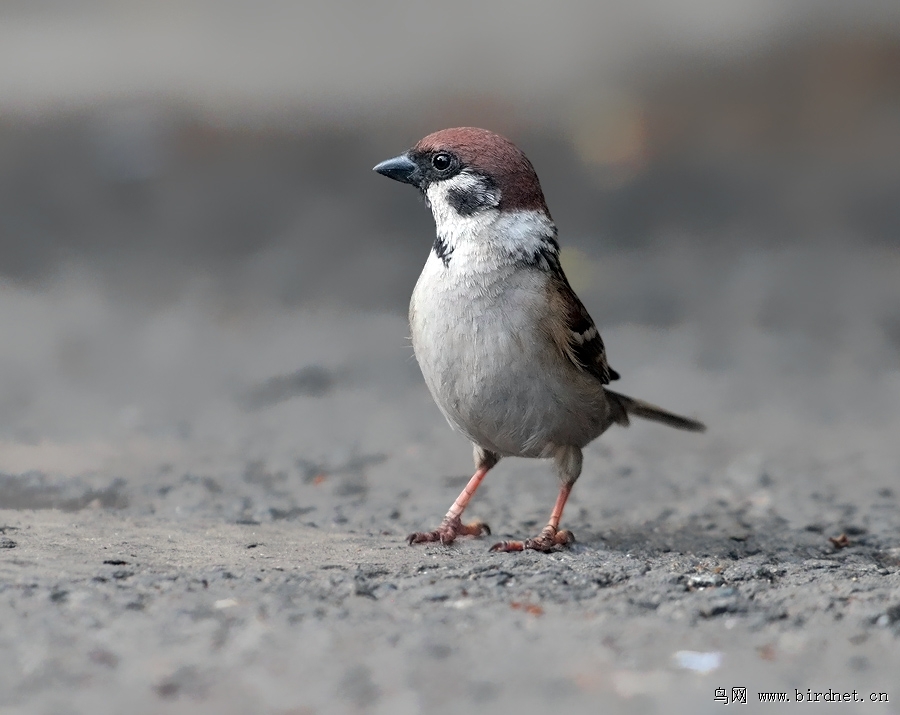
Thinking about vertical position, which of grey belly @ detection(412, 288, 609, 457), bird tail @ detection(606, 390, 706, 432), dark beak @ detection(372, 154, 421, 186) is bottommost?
bird tail @ detection(606, 390, 706, 432)

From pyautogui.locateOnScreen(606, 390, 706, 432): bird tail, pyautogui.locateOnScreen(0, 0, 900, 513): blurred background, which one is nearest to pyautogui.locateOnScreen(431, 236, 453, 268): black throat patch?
pyautogui.locateOnScreen(606, 390, 706, 432): bird tail

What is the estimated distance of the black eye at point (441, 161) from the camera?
4.86 m

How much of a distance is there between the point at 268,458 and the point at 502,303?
3.05 m

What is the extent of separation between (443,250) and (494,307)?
372 mm

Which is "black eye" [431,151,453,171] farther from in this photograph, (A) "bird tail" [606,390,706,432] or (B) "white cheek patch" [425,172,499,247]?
(A) "bird tail" [606,390,706,432]

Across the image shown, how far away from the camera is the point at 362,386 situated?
885cm

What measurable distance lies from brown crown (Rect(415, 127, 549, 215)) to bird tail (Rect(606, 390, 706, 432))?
1231mm

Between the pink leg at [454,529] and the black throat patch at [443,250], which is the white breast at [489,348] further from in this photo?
the pink leg at [454,529]

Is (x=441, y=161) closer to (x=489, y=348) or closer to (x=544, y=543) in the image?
(x=489, y=348)

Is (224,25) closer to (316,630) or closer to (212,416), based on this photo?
(212,416)

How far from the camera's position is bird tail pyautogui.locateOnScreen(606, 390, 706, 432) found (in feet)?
18.6

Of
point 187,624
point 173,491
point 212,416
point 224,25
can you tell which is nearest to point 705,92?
point 224,25

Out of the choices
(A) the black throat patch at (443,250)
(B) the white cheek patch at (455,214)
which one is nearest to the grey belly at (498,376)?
(A) the black throat patch at (443,250)

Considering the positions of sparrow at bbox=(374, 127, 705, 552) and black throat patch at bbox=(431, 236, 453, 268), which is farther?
black throat patch at bbox=(431, 236, 453, 268)
